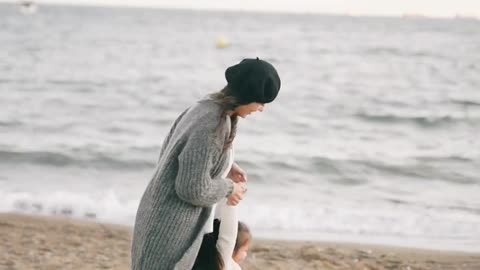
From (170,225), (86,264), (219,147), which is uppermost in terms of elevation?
(219,147)

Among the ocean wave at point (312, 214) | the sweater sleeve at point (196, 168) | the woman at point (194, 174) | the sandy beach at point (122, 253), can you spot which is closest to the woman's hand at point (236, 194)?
the woman at point (194, 174)

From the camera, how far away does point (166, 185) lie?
9.03ft

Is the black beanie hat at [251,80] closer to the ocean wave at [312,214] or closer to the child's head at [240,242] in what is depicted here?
the child's head at [240,242]

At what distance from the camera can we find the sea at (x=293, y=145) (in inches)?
316

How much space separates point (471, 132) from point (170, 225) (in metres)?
13.1

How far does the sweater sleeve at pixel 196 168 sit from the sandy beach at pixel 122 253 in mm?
3277

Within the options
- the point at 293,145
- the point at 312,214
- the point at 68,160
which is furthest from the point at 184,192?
the point at 293,145

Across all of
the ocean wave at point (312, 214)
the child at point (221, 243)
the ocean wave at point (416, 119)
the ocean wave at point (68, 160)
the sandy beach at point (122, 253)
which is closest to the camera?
the child at point (221, 243)

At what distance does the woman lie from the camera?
8.71 feet

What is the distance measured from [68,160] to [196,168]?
8701mm

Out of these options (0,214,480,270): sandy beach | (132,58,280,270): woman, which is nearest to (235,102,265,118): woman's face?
(132,58,280,270): woman

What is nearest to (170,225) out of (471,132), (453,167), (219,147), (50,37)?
(219,147)

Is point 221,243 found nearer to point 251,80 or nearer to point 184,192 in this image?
point 184,192

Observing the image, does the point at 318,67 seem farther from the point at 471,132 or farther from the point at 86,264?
the point at 86,264
